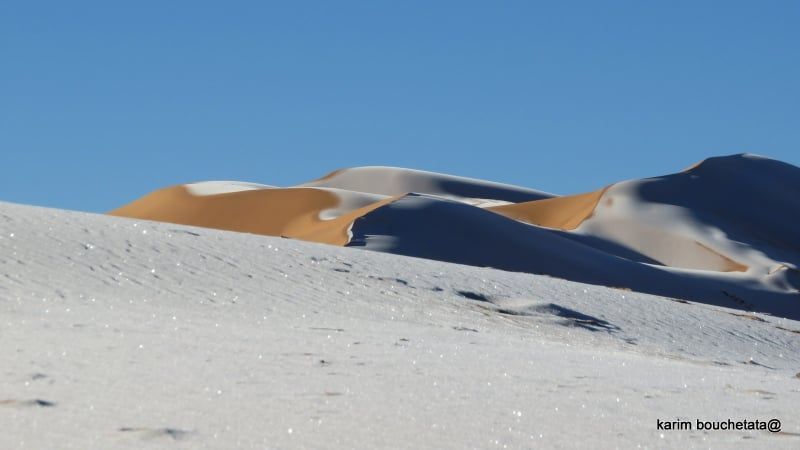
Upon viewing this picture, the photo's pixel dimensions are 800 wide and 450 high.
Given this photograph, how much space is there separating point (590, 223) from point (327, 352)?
107 feet

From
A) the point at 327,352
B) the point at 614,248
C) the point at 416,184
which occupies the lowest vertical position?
the point at 327,352

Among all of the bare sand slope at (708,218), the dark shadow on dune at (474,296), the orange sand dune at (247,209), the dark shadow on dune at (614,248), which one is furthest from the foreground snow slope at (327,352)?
the orange sand dune at (247,209)

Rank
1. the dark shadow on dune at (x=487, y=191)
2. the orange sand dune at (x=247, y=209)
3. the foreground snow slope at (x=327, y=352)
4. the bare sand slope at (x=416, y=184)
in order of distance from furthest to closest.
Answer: the dark shadow on dune at (x=487, y=191)
the bare sand slope at (x=416, y=184)
the orange sand dune at (x=247, y=209)
the foreground snow slope at (x=327, y=352)

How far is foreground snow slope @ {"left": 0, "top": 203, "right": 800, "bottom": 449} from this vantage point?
14.3 ft

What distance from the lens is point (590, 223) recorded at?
3831cm

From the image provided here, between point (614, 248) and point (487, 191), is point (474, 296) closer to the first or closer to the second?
point (614, 248)

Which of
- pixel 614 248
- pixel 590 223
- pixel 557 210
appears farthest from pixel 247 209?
pixel 614 248

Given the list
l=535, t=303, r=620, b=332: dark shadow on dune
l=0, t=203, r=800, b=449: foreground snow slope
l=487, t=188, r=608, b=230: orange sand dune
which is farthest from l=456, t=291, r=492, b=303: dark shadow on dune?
l=487, t=188, r=608, b=230: orange sand dune

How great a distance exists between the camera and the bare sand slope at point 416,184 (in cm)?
5597

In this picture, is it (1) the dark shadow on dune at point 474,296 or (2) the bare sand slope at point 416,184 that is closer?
(1) the dark shadow on dune at point 474,296

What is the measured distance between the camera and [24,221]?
431 inches

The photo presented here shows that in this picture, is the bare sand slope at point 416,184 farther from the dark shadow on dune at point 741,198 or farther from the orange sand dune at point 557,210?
the dark shadow on dune at point 741,198

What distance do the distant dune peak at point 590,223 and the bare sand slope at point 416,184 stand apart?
146 mm

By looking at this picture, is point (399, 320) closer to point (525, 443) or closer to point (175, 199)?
point (525, 443)
